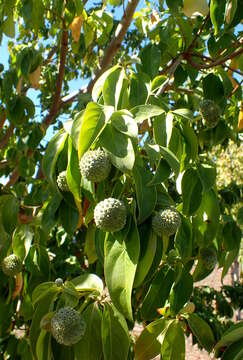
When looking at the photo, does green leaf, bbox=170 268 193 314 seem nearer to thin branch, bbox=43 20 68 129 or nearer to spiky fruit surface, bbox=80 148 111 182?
spiky fruit surface, bbox=80 148 111 182

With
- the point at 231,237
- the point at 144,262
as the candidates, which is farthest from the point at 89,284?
the point at 231,237

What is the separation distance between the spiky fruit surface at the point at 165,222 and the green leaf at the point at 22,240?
0.65 m

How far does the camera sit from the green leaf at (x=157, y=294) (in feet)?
4.03

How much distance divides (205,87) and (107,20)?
117cm

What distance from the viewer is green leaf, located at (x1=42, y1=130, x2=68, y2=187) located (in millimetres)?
1196

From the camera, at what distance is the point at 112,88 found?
117 cm

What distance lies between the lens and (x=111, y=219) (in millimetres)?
991

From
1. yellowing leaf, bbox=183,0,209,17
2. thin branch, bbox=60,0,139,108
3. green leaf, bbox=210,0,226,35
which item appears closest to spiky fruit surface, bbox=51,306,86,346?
green leaf, bbox=210,0,226,35

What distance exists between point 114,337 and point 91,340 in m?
0.08

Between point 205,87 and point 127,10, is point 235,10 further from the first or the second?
point 127,10

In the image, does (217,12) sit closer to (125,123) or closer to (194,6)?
(194,6)

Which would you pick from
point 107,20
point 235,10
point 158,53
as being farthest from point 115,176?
point 107,20

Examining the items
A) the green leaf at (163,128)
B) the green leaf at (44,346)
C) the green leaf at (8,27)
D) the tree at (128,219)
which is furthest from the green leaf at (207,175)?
the green leaf at (8,27)

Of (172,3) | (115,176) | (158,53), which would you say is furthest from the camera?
(158,53)
